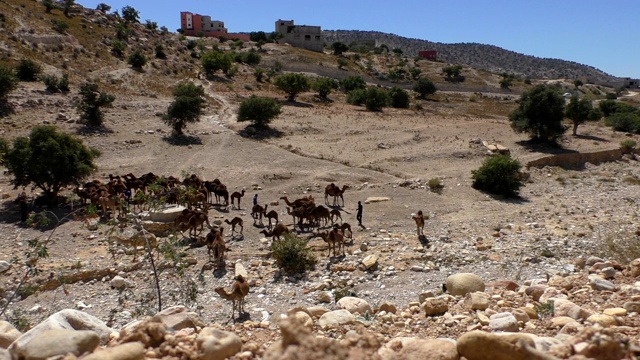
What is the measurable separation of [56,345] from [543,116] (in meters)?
39.4

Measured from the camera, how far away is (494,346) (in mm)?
5113

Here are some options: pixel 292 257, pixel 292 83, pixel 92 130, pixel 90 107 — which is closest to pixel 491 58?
pixel 292 83

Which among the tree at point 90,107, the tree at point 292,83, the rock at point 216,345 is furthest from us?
the tree at point 292,83

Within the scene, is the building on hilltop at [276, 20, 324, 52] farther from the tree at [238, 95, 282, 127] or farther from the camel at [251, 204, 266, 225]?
the camel at [251, 204, 266, 225]

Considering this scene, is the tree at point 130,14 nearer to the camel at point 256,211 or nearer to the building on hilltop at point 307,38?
the building on hilltop at point 307,38

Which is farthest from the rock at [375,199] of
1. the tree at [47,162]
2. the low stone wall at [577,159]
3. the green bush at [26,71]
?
the green bush at [26,71]

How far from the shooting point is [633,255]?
13070 millimetres

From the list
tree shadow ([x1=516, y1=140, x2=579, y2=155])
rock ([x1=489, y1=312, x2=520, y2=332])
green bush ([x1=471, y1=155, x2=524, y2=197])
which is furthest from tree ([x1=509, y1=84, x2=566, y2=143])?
rock ([x1=489, y1=312, x2=520, y2=332])

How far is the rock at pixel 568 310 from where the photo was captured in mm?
6953

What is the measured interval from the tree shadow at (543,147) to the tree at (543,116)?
1.42ft

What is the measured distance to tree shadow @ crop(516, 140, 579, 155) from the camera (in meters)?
37.1

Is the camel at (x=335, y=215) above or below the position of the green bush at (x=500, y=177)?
below

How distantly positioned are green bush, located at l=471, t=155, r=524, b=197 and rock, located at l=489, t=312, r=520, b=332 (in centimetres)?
2124

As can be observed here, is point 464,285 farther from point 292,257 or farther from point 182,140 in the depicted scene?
point 182,140
